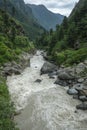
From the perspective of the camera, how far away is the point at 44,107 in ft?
123

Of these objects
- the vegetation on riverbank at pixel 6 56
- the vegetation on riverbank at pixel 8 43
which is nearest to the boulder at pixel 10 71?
the vegetation on riverbank at pixel 6 56

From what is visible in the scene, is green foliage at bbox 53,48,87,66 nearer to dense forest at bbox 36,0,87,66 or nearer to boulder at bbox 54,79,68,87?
dense forest at bbox 36,0,87,66

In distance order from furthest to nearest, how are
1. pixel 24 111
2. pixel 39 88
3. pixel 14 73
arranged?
1. pixel 14 73
2. pixel 39 88
3. pixel 24 111

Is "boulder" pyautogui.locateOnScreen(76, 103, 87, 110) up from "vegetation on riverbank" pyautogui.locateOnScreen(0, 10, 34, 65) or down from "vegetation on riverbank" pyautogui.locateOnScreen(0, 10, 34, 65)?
down

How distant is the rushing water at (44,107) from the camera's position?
3168 centimetres

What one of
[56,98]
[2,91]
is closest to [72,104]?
[56,98]

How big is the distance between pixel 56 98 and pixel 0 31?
179ft

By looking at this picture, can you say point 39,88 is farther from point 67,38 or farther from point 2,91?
point 67,38

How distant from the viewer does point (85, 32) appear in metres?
79.6

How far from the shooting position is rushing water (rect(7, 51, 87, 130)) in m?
31.7

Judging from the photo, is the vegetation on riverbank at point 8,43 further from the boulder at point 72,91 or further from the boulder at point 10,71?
the boulder at point 72,91

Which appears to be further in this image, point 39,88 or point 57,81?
point 57,81

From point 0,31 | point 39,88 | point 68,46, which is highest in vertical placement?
point 0,31

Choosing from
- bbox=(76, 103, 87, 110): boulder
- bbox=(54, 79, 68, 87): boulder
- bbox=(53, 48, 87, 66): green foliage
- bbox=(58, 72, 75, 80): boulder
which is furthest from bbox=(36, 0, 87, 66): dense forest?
bbox=(76, 103, 87, 110): boulder
